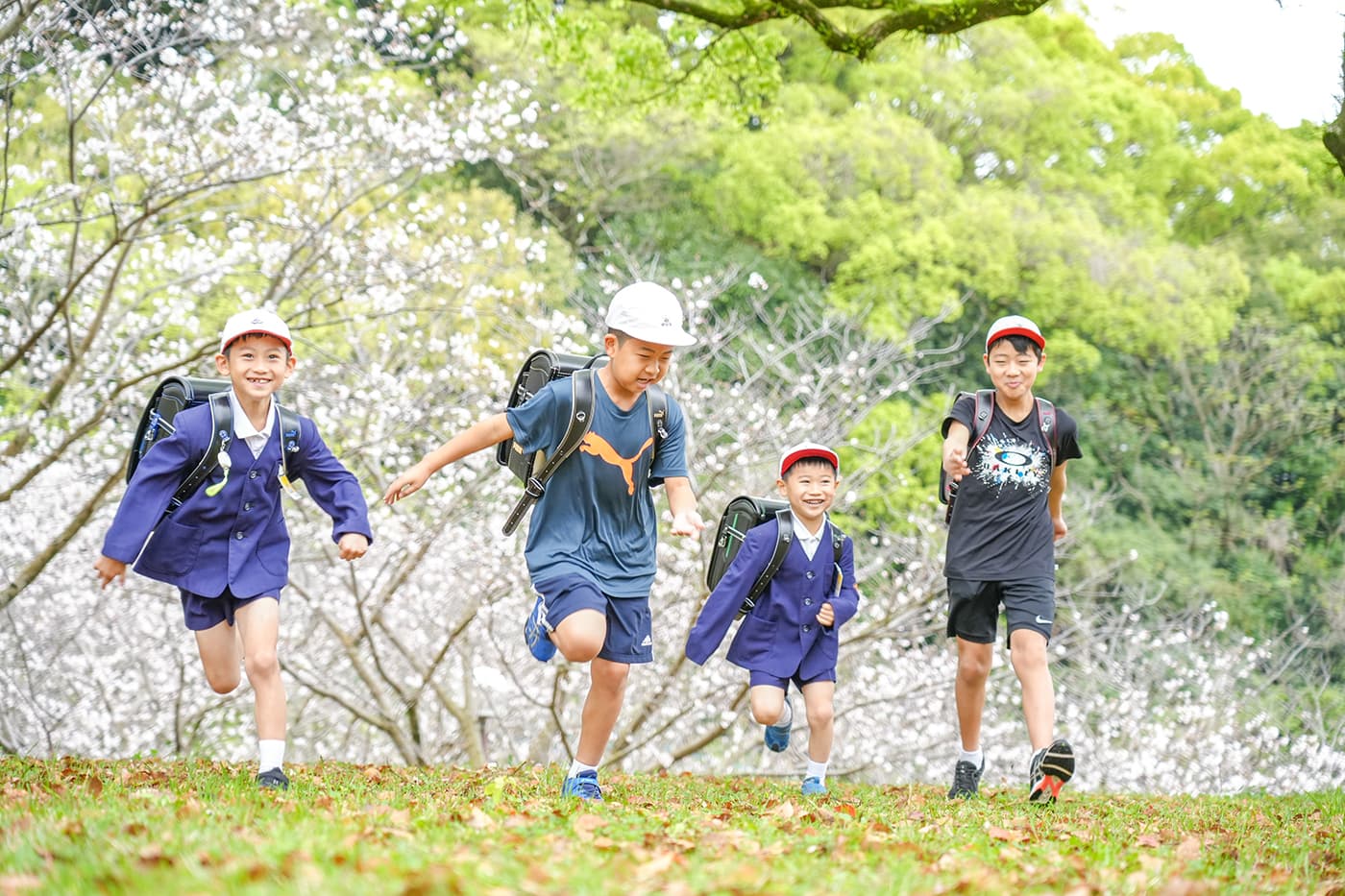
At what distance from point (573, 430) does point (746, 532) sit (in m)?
1.65

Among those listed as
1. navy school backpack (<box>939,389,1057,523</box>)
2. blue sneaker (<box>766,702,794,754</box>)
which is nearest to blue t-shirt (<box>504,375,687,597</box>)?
blue sneaker (<box>766,702,794,754</box>)

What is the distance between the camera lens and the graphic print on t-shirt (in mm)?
6457

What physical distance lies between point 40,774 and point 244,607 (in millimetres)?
1153

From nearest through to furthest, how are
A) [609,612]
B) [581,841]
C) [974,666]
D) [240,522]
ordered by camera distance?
[581,841]
[609,612]
[240,522]
[974,666]

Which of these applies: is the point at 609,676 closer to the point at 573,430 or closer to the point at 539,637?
the point at 539,637

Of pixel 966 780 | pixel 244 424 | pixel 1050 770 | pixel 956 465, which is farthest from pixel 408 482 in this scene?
pixel 966 780

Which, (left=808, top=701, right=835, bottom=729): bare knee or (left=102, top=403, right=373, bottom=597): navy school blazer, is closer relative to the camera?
(left=102, top=403, right=373, bottom=597): navy school blazer

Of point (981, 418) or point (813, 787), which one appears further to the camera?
point (813, 787)

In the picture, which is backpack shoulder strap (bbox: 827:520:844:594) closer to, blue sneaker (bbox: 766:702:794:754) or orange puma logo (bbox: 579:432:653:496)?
blue sneaker (bbox: 766:702:794:754)

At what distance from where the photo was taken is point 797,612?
21.7 feet

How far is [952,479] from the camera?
643 centimetres

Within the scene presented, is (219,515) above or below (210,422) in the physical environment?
below

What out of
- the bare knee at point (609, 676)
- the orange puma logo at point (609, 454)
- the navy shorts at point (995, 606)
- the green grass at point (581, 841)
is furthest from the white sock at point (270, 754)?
the navy shorts at point (995, 606)

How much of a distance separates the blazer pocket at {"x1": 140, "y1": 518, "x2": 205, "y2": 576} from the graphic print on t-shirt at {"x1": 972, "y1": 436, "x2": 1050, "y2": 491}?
11.6 feet
